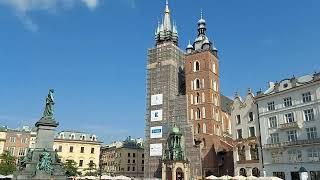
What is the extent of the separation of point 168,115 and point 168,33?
997 inches

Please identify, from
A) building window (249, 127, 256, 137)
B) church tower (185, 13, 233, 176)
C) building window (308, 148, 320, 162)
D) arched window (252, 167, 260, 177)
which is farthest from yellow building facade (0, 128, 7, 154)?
building window (308, 148, 320, 162)

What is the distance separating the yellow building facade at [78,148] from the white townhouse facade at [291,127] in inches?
2291

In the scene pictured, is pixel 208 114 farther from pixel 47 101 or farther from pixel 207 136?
pixel 47 101

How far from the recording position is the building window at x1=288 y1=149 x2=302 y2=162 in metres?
56.8

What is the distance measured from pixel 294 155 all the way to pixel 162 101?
39.2 meters

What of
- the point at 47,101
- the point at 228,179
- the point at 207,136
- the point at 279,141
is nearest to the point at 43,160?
the point at 47,101

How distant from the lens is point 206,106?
87.1 m

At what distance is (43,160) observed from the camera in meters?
42.0

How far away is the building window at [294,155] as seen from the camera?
56.8m

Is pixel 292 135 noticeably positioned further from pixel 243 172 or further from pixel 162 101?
pixel 162 101

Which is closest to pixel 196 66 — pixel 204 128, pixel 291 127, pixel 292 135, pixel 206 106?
pixel 206 106

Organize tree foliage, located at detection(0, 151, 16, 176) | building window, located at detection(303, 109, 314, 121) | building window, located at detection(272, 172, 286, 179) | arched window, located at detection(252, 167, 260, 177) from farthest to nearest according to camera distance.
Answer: tree foliage, located at detection(0, 151, 16, 176) → arched window, located at detection(252, 167, 260, 177) → building window, located at detection(272, 172, 286, 179) → building window, located at detection(303, 109, 314, 121)

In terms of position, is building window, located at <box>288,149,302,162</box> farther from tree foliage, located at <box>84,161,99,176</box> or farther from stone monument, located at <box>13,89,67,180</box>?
tree foliage, located at <box>84,161,99,176</box>

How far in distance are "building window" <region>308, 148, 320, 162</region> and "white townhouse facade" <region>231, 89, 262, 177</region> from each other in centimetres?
1012
